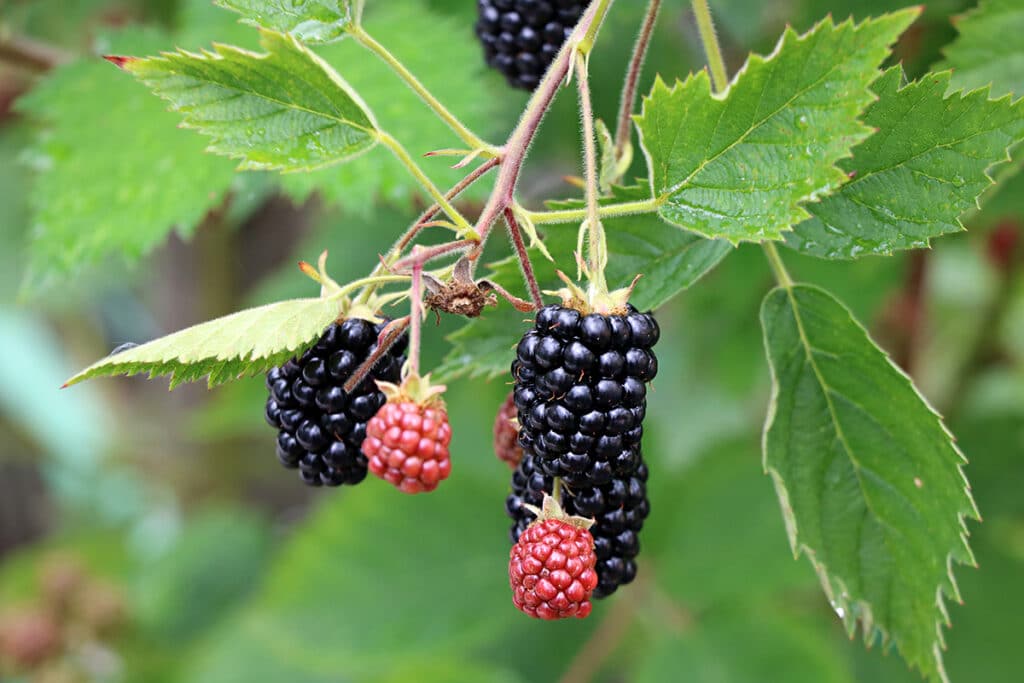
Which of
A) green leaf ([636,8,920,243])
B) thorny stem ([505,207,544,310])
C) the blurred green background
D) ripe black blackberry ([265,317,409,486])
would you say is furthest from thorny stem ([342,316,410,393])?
the blurred green background

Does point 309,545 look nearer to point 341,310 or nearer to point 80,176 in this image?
point 80,176

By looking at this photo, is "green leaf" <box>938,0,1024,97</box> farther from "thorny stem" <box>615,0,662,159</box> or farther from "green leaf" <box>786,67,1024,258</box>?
"thorny stem" <box>615,0,662,159</box>

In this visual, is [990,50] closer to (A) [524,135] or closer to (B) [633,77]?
(B) [633,77]

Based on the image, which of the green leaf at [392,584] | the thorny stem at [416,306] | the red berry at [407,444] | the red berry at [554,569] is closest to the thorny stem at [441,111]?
the thorny stem at [416,306]

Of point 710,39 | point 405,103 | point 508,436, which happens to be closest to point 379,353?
point 508,436

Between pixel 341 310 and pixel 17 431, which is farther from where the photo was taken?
pixel 17 431

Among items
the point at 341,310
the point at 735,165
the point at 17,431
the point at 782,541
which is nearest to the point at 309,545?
the point at 782,541
